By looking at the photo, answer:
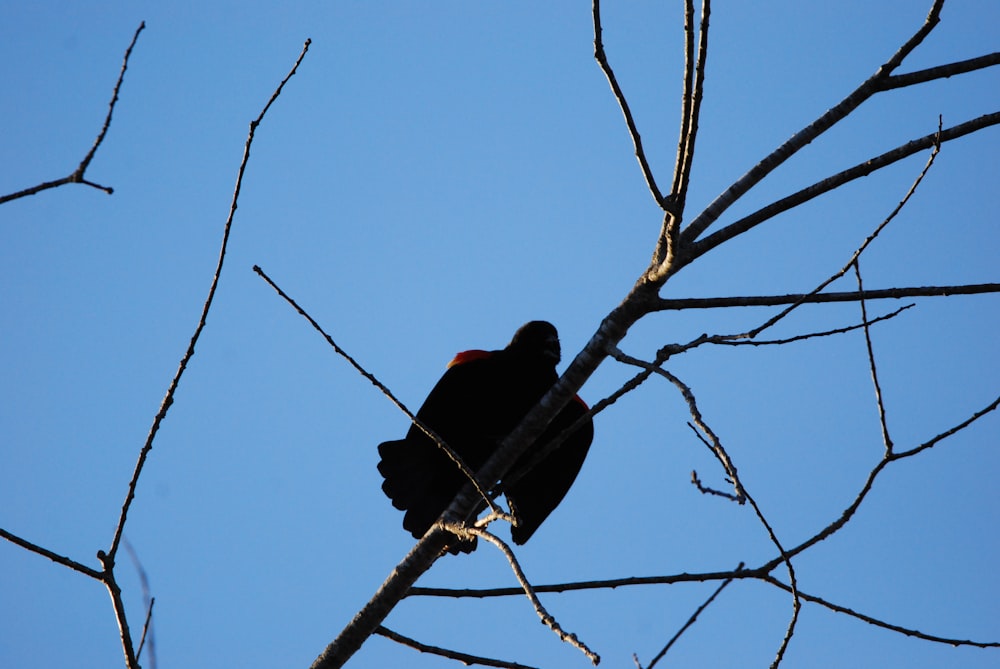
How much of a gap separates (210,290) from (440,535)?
1026 mm

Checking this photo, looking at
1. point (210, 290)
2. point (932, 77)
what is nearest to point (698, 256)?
point (932, 77)

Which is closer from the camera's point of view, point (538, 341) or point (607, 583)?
point (607, 583)

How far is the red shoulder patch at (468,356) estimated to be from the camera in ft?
15.7

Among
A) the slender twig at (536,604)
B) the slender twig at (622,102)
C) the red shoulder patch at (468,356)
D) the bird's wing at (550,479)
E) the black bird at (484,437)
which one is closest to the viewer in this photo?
the slender twig at (536,604)

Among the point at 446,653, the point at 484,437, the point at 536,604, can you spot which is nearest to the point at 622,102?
the point at 536,604

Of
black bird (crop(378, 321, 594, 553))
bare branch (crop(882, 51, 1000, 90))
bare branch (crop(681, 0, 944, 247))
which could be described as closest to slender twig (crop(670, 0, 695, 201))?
bare branch (crop(681, 0, 944, 247))

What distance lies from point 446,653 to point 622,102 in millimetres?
1708

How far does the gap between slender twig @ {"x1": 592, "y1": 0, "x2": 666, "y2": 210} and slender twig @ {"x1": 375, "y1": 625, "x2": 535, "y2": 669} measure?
1414 millimetres

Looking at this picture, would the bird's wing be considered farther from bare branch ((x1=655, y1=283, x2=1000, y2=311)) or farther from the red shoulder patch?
bare branch ((x1=655, y1=283, x2=1000, y2=311))

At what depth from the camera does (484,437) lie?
455cm

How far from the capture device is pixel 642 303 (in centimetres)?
280

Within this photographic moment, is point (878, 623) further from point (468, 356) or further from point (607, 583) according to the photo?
point (468, 356)

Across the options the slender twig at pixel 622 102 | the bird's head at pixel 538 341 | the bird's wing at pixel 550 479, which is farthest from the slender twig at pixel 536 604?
the bird's head at pixel 538 341

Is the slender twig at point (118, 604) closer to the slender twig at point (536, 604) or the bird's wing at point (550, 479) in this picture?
the slender twig at point (536, 604)
